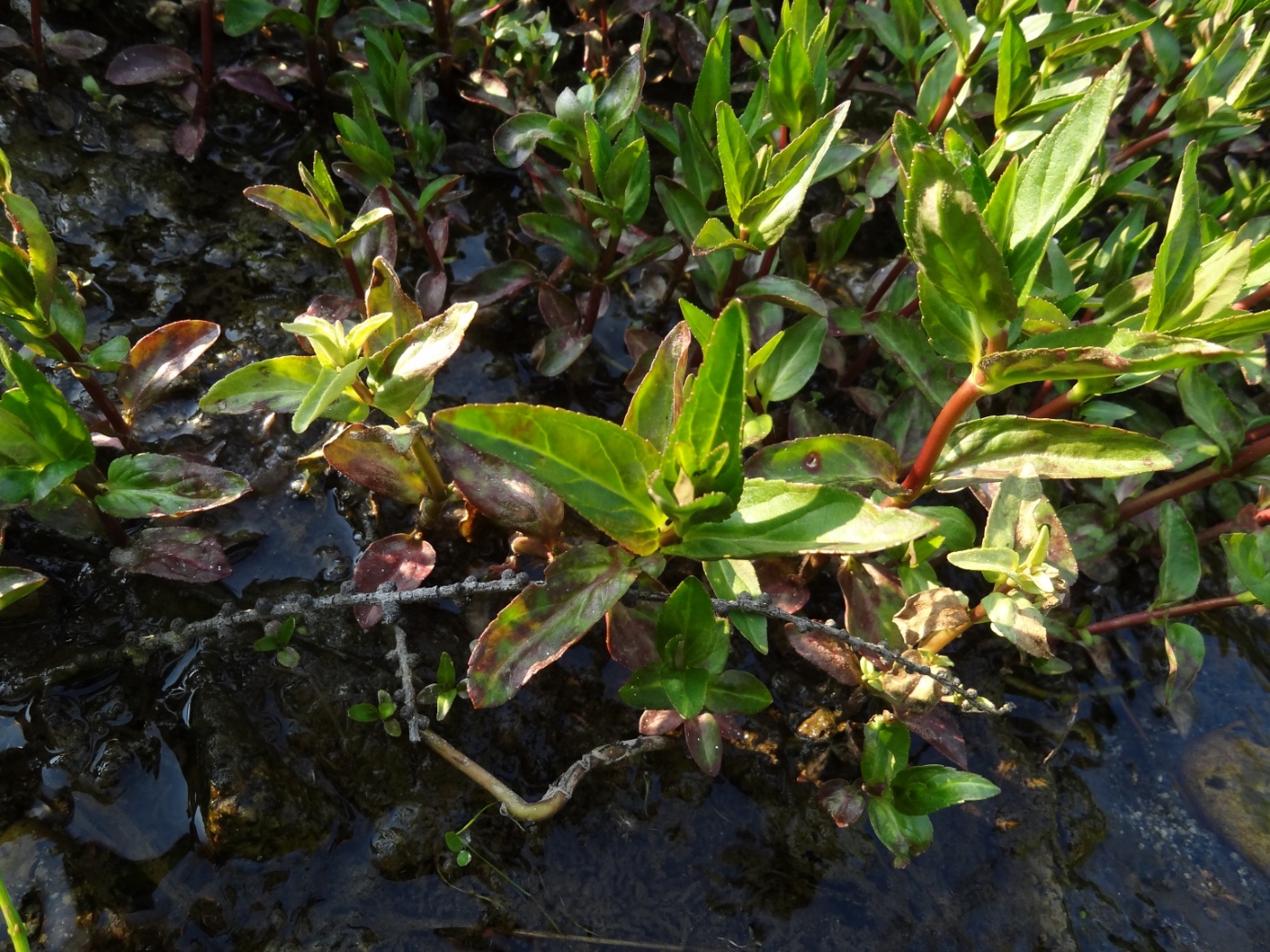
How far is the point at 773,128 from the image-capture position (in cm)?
268

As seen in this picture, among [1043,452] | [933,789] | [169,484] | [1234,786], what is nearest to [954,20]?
[1043,452]

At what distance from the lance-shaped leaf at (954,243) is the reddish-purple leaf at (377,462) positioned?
1.24m

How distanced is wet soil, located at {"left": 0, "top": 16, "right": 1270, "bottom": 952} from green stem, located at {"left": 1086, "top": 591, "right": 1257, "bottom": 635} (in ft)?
0.83

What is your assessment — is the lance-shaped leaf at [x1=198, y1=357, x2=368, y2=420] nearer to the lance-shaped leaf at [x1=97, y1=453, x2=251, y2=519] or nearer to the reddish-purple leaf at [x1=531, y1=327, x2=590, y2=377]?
the lance-shaped leaf at [x1=97, y1=453, x2=251, y2=519]

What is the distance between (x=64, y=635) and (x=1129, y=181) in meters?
3.76

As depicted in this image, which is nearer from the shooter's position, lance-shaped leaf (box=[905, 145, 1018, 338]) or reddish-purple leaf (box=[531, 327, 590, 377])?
lance-shaped leaf (box=[905, 145, 1018, 338])

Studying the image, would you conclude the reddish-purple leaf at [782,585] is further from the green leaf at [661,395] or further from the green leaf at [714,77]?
the green leaf at [714,77]

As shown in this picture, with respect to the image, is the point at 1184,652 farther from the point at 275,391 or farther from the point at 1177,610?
the point at 275,391

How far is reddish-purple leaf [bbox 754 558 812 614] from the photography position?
237 cm

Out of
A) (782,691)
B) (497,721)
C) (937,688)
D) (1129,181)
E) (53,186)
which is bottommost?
(782,691)

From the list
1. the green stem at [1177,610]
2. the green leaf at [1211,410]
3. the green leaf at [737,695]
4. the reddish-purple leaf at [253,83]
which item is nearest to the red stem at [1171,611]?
the green stem at [1177,610]

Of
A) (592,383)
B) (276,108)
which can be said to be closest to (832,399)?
(592,383)

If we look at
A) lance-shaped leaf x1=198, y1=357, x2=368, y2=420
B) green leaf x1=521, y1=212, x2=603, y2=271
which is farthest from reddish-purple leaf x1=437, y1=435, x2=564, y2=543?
green leaf x1=521, y1=212, x2=603, y2=271

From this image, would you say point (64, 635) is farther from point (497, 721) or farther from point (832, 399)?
point (832, 399)
